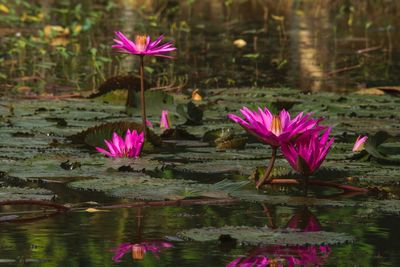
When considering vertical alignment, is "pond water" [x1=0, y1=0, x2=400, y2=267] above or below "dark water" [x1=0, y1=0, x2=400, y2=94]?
below

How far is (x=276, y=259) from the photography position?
3307 millimetres

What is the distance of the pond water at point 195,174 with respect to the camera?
3475 mm

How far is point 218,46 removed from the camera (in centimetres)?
1243

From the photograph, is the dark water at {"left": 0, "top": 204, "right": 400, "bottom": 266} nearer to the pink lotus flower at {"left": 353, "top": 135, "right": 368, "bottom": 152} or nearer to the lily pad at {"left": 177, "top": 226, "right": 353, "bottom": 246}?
the lily pad at {"left": 177, "top": 226, "right": 353, "bottom": 246}

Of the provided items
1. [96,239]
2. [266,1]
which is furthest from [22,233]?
[266,1]

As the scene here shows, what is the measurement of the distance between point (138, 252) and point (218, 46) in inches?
359

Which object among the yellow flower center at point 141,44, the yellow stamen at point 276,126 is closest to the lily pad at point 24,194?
the yellow stamen at point 276,126

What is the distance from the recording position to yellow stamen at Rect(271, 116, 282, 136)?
4.17 meters

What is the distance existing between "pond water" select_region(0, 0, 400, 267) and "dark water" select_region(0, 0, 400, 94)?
0.05m

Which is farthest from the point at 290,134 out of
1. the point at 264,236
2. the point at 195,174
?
the point at 195,174

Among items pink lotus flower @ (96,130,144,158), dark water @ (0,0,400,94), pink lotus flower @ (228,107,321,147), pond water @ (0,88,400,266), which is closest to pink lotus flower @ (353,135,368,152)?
pond water @ (0,88,400,266)

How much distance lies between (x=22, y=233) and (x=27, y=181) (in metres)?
1.10

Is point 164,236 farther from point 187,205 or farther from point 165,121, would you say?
point 165,121

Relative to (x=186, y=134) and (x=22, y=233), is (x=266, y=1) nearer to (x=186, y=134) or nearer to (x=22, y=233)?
(x=186, y=134)
